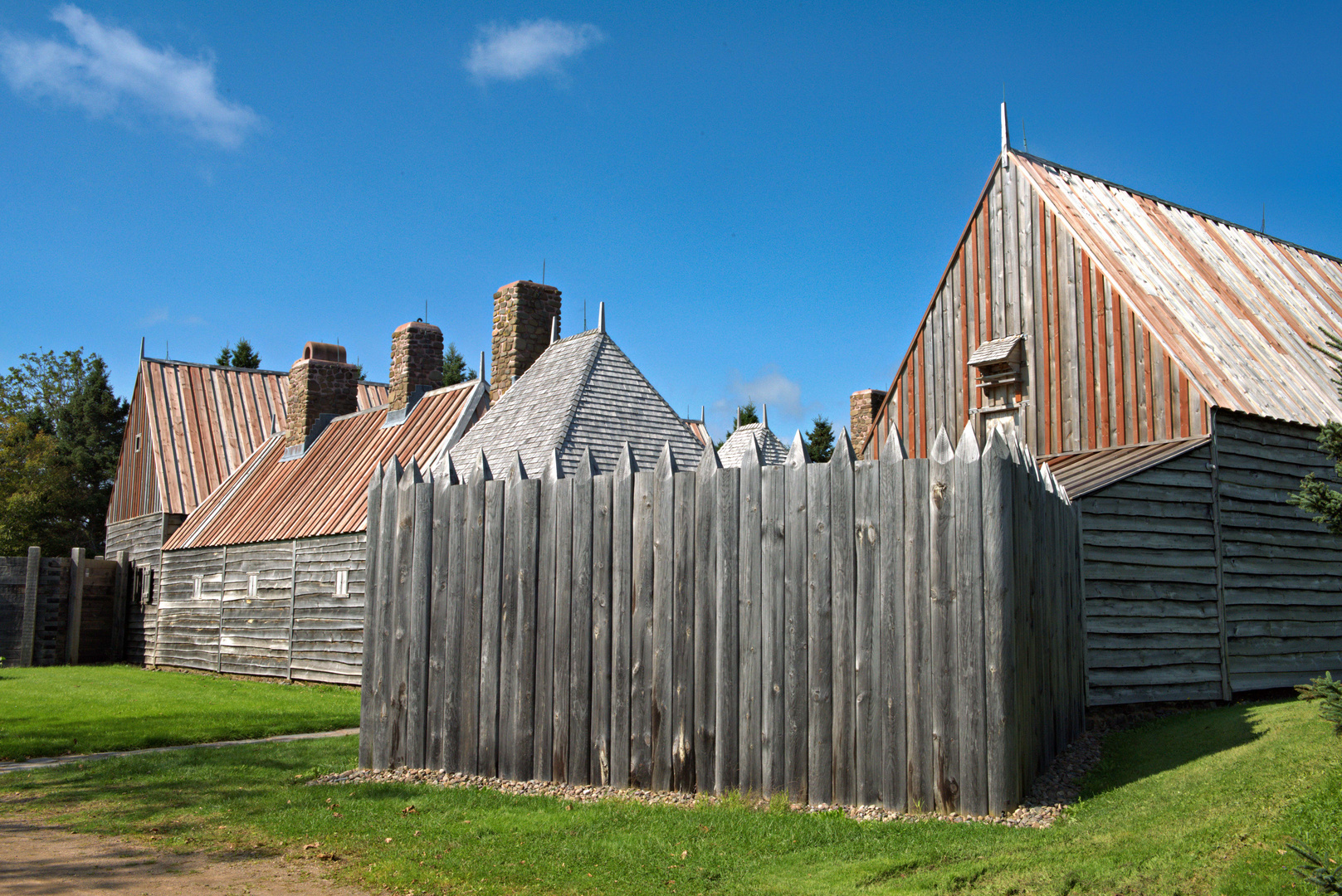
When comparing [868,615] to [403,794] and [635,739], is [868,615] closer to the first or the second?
[635,739]

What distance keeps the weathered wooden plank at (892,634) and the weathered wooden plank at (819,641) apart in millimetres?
322

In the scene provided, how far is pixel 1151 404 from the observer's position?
12758 millimetres

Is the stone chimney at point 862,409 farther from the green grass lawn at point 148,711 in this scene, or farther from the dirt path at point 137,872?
the dirt path at point 137,872

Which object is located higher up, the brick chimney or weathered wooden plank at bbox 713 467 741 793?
the brick chimney

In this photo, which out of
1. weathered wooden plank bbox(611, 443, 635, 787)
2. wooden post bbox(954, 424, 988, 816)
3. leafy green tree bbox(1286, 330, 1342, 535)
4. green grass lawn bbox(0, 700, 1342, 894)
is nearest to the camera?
green grass lawn bbox(0, 700, 1342, 894)

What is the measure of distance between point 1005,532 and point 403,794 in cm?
457

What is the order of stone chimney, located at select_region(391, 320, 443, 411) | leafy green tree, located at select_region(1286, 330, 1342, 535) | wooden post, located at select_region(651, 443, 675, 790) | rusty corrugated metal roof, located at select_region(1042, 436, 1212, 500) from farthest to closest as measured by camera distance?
stone chimney, located at select_region(391, 320, 443, 411) < rusty corrugated metal roof, located at select_region(1042, 436, 1212, 500) < wooden post, located at select_region(651, 443, 675, 790) < leafy green tree, located at select_region(1286, 330, 1342, 535)

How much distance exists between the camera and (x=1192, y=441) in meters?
12.0

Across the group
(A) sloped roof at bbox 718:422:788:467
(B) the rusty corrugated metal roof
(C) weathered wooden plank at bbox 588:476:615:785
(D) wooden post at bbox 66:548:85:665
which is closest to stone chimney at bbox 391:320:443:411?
(A) sloped roof at bbox 718:422:788:467

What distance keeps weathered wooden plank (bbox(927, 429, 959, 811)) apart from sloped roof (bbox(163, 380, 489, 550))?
43.9 feet

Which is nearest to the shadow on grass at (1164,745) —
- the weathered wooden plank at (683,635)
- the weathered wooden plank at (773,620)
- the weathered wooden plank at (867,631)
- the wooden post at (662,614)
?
the weathered wooden plank at (867,631)

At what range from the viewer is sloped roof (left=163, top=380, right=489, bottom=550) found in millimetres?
19461

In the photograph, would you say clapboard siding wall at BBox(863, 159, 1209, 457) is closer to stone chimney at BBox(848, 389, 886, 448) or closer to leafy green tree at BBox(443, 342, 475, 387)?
stone chimney at BBox(848, 389, 886, 448)

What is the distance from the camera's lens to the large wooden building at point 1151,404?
11.2 metres
